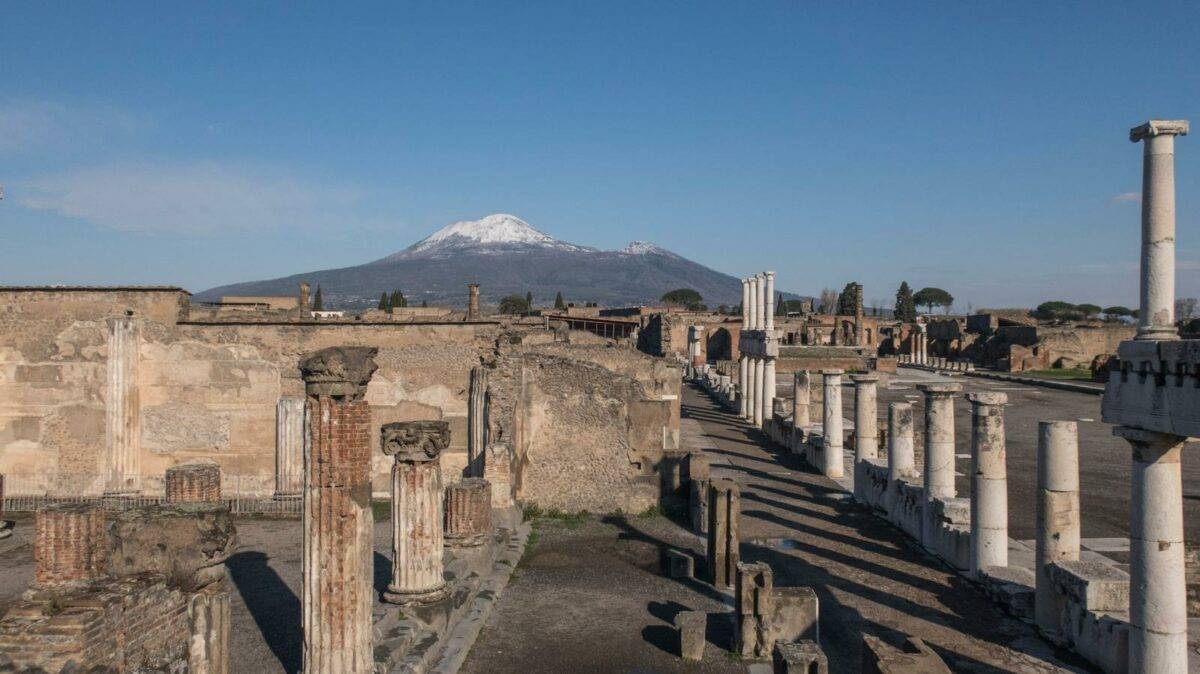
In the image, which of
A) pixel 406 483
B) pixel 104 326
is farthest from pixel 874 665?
pixel 104 326

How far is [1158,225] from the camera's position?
24.4ft

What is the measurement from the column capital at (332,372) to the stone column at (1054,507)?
25.7 ft

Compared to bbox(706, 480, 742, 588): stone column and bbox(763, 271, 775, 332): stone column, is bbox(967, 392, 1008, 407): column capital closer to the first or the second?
bbox(706, 480, 742, 588): stone column

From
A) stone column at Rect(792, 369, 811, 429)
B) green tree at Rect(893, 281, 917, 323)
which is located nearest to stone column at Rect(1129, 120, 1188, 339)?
stone column at Rect(792, 369, 811, 429)

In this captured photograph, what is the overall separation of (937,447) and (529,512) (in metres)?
7.16

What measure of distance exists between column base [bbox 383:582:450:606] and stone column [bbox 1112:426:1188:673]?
23.0 ft

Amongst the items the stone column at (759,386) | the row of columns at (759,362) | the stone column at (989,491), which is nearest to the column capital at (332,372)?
the stone column at (989,491)

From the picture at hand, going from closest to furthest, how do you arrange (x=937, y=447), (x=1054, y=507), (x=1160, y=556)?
(x=1160, y=556), (x=1054, y=507), (x=937, y=447)

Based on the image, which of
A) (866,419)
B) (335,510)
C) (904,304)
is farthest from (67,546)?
(904,304)

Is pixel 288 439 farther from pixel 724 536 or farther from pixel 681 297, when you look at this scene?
pixel 681 297

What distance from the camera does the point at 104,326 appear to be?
1706 centimetres

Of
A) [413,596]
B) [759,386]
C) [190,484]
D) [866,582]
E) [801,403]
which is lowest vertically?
[866,582]

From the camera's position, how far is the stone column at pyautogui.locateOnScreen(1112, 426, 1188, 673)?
723 centimetres

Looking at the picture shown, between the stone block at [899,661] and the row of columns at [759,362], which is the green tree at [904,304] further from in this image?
the stone block at [899,661]
